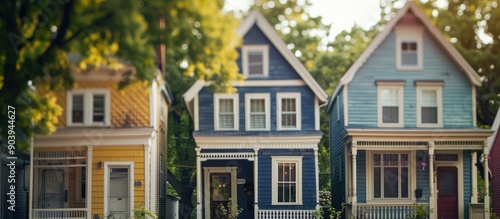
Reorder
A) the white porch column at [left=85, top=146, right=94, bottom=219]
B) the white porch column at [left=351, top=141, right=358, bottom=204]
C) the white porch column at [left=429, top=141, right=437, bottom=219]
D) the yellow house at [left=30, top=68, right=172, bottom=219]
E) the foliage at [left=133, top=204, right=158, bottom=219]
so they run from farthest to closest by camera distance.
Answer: the white porch column at [left=429, top=141, right=437, bottom=219]
the white porch column at [left=351, top=141, right=358, bottom=204]
the yellow house at [left=30, top=68, right=172, bottom=219]
the white porch column at [left=85, top=146, right=94, bottom=219]
the foliage at [left=133, top=204, right=158, bottom=219]

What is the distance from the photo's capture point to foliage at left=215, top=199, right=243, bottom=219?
31.6 metres

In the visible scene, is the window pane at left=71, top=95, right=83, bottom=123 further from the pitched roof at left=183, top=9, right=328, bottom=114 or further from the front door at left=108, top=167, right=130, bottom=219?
the pitched roof at left=183, top=9, right=328, bottom=114

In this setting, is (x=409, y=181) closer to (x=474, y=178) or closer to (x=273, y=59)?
(x=474, y=178)

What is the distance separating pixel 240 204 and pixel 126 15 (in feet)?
46.4

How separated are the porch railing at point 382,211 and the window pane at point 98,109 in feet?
33.3

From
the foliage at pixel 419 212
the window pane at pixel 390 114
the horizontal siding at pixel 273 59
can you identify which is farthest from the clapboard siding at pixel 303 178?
the foliage at pixel 419 212

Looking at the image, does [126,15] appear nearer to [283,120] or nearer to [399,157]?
[283,120]

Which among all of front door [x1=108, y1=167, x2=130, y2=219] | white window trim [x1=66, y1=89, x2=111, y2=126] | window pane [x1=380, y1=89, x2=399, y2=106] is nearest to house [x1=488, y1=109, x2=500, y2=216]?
window pane [x1=380, y1=89, x2=399, y2=106]

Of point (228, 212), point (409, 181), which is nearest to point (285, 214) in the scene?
point (228, 212)

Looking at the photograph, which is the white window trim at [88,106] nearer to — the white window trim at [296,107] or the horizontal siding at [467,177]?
the white window trim at [296,107]

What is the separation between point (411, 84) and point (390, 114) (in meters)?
1.49

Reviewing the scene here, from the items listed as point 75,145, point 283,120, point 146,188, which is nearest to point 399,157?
point 283,120

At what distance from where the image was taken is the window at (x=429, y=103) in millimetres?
32281

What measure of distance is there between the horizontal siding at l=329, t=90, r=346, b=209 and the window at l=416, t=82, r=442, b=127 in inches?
123
